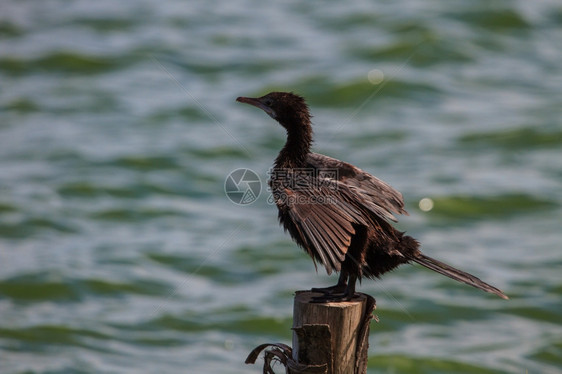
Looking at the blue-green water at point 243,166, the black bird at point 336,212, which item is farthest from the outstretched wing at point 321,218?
the blue-green water at point 243,166

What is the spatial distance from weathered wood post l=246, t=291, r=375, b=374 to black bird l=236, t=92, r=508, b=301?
0.17 meters

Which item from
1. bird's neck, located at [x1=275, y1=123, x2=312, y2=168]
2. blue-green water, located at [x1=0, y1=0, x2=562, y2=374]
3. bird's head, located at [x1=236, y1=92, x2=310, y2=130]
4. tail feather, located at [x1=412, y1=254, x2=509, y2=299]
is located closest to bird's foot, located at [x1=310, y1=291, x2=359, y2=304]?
tail feather, located at [x1=412, y1=254, x2=509, y2=299]

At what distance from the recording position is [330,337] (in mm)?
4871

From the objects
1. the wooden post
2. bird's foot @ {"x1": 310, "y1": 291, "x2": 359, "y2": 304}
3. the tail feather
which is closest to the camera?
the wooden post

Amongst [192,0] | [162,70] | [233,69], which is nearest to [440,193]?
[233,69]

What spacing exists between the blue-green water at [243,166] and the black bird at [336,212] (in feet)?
17.0

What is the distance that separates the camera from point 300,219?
205 inches

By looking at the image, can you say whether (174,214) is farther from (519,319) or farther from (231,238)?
(519,319)

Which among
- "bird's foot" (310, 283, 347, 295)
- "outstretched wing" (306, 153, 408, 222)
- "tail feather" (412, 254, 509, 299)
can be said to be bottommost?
"bird's foot" (310, 283, 347, 295)

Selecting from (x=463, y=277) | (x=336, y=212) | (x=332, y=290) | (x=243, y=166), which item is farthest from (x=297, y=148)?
(x=243, y=166)

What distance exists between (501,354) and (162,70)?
12.2m

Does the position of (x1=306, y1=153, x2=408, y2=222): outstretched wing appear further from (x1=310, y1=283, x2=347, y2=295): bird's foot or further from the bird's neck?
(x1=310, y1=283, x2=347, y2=295): bird's foot

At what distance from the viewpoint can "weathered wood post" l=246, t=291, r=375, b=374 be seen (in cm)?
488

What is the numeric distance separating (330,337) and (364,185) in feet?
4.50
